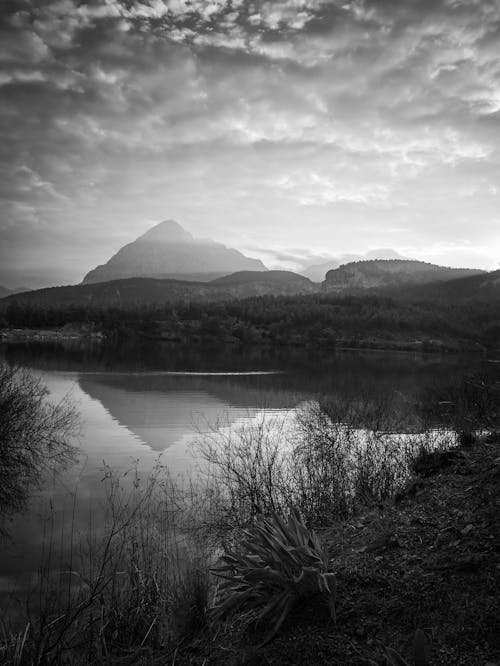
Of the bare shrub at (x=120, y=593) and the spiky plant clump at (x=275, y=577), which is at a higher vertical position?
the spiky plant clump at (x=275, y=577)

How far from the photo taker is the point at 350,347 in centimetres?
18225

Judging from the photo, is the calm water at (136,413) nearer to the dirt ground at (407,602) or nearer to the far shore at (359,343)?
the dirt ground at (407,602)

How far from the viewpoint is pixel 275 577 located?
22.1 feet

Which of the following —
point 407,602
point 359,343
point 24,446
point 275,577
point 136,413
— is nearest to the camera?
point 407,602

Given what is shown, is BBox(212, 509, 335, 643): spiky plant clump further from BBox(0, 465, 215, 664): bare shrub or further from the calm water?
the calm water

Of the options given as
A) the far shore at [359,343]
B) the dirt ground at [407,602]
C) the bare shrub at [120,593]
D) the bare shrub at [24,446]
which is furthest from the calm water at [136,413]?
the far shore at [359,343]

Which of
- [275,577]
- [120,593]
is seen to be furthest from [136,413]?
[275,577]

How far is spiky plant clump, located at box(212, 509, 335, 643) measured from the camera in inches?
255

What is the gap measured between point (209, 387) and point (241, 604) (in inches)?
1809

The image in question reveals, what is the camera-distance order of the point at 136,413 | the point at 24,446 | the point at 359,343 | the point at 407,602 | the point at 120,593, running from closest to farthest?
the point at 407,602
the point at 120,593
the point at 24,446
the point at 136,413
the point at 359,343

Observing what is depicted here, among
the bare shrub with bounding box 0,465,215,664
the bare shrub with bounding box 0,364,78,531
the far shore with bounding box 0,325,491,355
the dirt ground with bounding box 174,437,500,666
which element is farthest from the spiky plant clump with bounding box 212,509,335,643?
the far shore with bounding box 0,325,491,355

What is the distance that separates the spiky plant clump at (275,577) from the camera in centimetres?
648

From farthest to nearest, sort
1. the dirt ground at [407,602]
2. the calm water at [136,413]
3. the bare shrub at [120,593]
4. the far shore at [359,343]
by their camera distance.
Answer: the far shore at [359,343] < the calm water at [136,413] < the bare shrub at [120,593] < the dirt ground at [407,602]

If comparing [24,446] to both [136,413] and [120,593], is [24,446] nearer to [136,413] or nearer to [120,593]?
[136,413]
